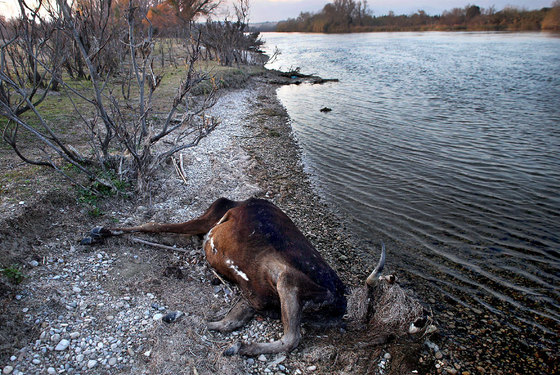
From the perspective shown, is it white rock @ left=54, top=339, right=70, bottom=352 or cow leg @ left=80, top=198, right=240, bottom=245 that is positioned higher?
cow leg @ left=80, top=198, right=240, bottom=245

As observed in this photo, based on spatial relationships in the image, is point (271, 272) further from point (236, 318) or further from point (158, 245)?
point (158, 245)

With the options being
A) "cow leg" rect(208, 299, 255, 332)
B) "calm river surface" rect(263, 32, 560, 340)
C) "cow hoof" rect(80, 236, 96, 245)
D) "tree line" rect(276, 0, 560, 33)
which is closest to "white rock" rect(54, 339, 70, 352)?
"cow leg" rect(208, 299, 255, 332)

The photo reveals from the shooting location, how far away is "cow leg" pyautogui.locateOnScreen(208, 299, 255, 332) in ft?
11.7

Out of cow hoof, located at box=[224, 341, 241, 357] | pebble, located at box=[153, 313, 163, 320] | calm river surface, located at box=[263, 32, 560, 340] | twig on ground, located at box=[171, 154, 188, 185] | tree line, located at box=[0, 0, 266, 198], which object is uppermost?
tree line, located at box=[0, 0, 266, 198]

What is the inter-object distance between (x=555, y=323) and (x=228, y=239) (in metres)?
4.08

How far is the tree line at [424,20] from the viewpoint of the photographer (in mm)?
59184

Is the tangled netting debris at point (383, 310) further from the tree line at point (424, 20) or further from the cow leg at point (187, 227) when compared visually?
the tree line at point (424, 20)

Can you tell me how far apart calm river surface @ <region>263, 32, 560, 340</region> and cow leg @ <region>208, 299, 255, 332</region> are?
8.72ft

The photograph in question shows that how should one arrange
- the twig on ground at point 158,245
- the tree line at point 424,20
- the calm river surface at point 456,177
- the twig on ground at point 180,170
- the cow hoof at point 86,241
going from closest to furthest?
1. the cow hoof at point 86,241
2. the twig on ground at point 158,245
3. the calm river surface at point 456,177
4. the twig on ground at point 180,170
5. the tree line at point 424,20

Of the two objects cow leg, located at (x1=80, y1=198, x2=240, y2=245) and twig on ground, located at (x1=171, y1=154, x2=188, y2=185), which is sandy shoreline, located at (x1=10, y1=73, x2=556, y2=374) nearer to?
cow leg, located at (x1=80, y1=198, x2=240, y2=245)

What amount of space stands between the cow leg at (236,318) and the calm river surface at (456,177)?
8.72 feet

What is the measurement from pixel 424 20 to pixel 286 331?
9548cm

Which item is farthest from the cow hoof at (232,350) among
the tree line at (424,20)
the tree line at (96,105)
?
the tree line at (424,20)

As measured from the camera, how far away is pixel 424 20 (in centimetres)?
8212
